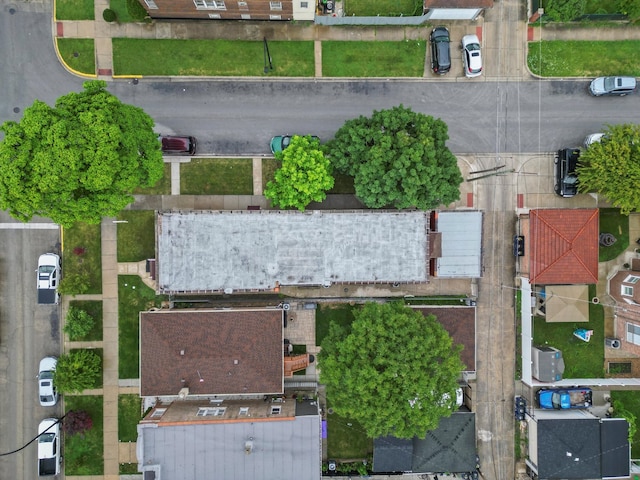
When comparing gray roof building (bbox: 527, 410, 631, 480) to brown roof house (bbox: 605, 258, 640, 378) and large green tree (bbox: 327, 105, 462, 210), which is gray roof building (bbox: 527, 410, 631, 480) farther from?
large green tree (bbox: 327, 105, 462, 210)

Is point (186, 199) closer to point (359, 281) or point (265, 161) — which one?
point (265, 161)

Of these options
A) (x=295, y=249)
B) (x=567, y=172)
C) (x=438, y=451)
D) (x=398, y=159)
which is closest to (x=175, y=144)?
(x=295, y=249)

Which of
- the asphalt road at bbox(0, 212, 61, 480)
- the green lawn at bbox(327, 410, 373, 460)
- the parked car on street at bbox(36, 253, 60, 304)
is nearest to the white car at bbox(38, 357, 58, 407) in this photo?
the asphalt road at bbox(0, 212, 61, 480)

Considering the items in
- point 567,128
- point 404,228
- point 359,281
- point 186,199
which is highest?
point 567,128

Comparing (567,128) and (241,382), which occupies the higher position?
(567,128)

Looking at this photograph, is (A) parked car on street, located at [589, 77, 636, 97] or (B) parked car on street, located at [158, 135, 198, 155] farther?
(A) parked car on street, located at [589, 77, 636, 97]

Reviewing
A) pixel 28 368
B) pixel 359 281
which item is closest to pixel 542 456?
pixel 359 281

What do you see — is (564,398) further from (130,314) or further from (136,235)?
(136,235)
